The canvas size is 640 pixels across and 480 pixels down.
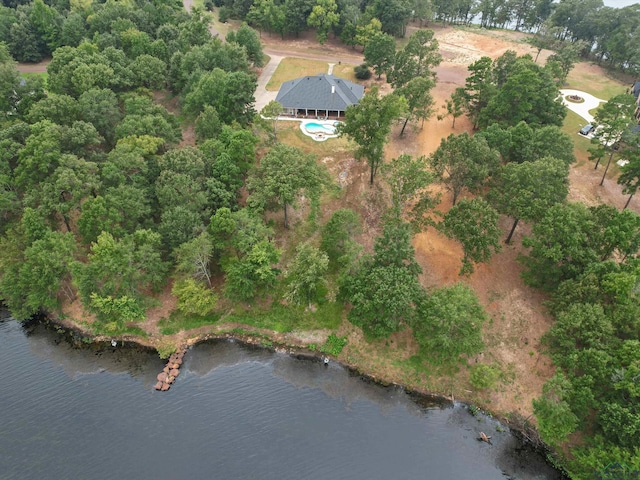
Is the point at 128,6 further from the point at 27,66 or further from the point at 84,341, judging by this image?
the point at 84,341

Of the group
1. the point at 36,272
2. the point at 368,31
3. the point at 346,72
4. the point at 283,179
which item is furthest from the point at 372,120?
the point at 368,31

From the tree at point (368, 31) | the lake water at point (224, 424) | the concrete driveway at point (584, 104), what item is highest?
the tree at point (368, 31)

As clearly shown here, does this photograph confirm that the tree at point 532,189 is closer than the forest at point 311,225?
No

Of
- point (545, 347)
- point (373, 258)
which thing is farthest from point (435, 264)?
point (545, 347)

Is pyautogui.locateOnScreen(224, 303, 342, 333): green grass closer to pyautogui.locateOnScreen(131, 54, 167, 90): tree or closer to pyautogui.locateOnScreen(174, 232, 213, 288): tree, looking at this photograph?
pyautogui.locateOnScreen(174, 232, 213, 288): tree

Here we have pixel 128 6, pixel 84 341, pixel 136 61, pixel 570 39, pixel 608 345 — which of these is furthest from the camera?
pixel 570 39

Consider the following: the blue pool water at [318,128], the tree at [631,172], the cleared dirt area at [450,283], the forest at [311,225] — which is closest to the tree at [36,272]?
the forest at [311,225]

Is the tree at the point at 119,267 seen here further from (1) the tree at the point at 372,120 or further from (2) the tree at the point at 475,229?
(2) the tree at the point at 475,229
